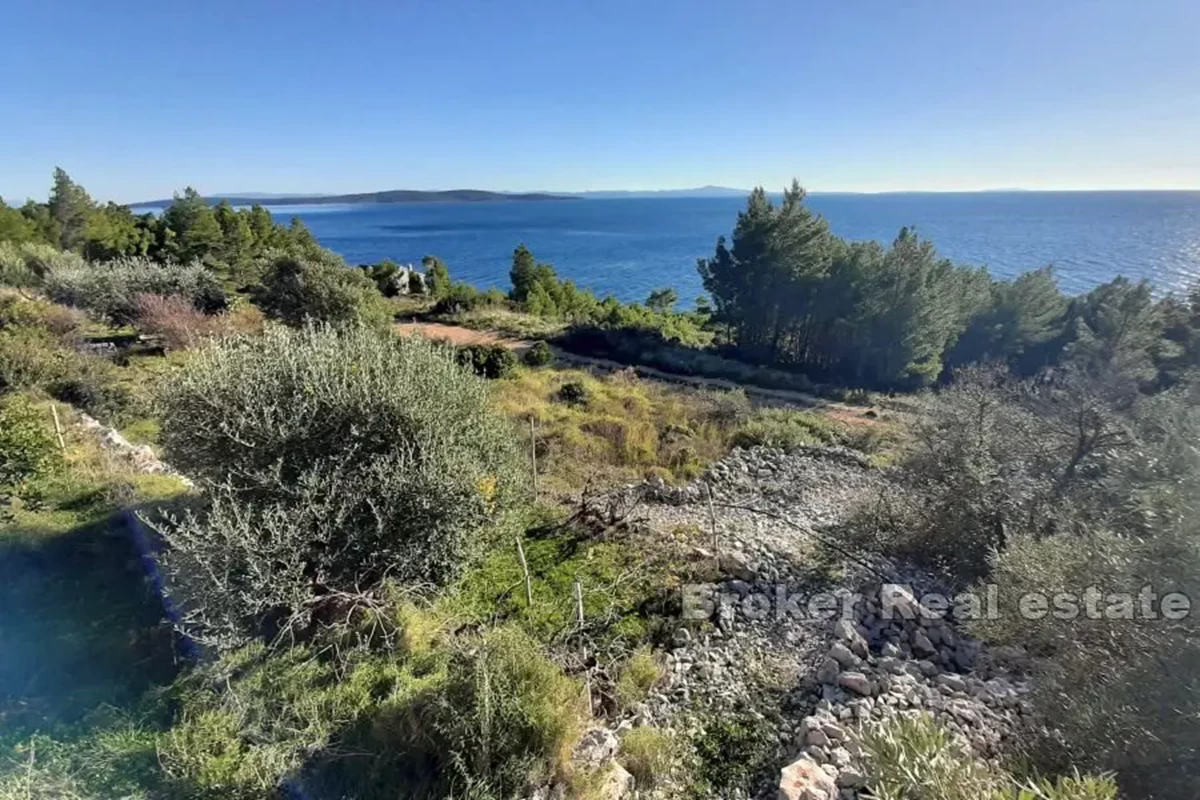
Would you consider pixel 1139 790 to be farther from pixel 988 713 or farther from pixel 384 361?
pixel 384 361

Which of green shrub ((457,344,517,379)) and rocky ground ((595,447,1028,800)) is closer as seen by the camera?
rocky ground ((595,447,1028,800))

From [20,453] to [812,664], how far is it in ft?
31.3

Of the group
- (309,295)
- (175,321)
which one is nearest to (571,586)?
(175,321)

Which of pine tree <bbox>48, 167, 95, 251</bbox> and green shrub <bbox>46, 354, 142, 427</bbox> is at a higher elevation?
pine tree <bbox>48, 167, 95, 251</bbox>

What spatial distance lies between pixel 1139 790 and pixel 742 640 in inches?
120

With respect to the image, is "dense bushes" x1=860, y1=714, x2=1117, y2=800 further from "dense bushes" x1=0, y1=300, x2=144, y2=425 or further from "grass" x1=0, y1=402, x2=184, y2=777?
"dense bushes" x1=0, y1=300, x2=144, y2=425

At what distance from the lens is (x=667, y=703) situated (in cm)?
501

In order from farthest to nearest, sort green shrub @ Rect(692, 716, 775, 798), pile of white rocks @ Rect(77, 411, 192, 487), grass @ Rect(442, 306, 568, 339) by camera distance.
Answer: grass @ Rect(442, 306, 568, 339)
pile of white rocks @ Rect(77, 411, 192, 487)
green shrub @ Rect(692, 716, 775, 798)

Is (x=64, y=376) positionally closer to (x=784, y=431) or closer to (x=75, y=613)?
(x=75, y=613)

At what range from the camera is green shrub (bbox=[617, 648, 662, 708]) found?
16.1ft

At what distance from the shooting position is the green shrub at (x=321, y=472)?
15.4ft

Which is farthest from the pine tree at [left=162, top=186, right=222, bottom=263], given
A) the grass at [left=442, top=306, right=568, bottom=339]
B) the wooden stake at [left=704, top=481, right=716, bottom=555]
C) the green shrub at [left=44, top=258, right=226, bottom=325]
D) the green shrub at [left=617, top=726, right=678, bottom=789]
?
the green shrub at [left=617, top=726, right=678, bottom=789]

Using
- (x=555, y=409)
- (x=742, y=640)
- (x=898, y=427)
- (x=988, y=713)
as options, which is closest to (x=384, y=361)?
(x=742, y=640)

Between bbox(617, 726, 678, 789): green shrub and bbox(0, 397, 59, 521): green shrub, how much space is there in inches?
309
